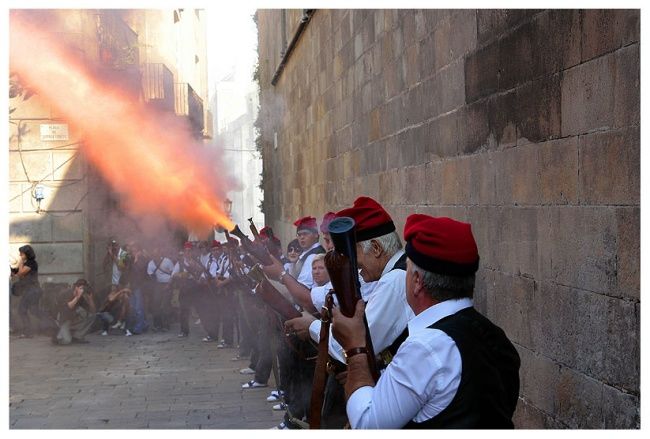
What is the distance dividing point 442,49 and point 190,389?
5.61 metres

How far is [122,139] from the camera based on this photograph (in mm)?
17672

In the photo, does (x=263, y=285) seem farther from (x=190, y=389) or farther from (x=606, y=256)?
(x=190, y=389)

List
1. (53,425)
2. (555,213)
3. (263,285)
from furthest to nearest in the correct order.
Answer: (53,425) < (263,285) < (555,213)

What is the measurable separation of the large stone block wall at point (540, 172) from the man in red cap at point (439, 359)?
1.05 metres

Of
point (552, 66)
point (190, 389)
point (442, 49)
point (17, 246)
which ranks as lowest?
point (190, 389)

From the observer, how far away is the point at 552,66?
436 centimetres

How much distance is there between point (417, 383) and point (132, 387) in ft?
27.5

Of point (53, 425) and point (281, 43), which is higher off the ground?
point (281, 43)

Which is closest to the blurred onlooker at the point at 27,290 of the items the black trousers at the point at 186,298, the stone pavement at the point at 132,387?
the stone pavement at the point at 132,387

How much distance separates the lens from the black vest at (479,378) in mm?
2625

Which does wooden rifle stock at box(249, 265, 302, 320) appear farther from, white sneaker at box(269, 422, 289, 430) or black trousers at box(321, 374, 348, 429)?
white sneaker at box(269, 422, 289, 430)

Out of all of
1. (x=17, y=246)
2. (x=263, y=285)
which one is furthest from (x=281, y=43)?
(x=263, y=285)

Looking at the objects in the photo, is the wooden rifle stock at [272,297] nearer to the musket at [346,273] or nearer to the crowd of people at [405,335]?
the crowd of people at [405,335]
